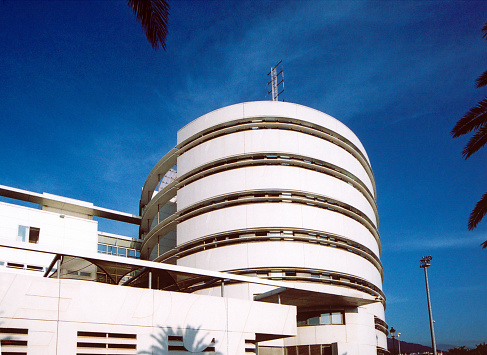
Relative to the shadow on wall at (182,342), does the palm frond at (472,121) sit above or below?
above

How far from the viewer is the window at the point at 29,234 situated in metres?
44.0

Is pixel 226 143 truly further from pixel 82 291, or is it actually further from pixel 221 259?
pixel 82 291

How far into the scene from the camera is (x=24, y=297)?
19859 millimetres

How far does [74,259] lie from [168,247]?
29933 mm

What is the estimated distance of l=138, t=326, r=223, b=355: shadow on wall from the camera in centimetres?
2284

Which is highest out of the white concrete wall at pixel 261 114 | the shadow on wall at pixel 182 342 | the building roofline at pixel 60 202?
the white concrete wall at pixel 261 114

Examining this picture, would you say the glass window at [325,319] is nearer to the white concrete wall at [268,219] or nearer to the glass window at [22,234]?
the white concrete wall at [268,219]

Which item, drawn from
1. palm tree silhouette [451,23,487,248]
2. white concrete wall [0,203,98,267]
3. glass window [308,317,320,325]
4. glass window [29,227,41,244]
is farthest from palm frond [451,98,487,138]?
glass window [29,227,41,244]

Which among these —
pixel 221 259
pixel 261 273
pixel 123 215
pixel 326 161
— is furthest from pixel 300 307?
pixel 123 215

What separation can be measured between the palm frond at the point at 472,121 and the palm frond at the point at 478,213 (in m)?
3.22

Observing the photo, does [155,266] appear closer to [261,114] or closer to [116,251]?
[261,114]

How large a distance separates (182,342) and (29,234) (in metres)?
26.8

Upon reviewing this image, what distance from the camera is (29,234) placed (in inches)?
1752

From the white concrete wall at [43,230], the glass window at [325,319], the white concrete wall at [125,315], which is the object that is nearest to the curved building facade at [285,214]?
the glass window at [325,319]
